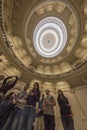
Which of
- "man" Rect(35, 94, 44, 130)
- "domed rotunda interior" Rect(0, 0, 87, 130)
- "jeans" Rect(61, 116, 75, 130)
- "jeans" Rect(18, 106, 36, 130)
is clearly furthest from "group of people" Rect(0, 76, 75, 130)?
"domed rotunda interior" Rect(0, 0, 87, 130)

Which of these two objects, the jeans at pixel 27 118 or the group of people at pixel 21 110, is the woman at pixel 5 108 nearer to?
the group of people at pixel 21 110

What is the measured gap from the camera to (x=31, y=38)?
9.31 meters

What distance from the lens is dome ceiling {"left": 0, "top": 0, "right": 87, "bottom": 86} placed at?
6.25 metres

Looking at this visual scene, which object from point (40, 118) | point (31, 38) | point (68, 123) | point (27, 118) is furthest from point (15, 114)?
point (31, 38)

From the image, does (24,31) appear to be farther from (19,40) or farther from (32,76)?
(32,76)

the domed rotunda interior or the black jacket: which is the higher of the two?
the domed rotunda interior

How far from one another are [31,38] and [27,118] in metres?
6.69

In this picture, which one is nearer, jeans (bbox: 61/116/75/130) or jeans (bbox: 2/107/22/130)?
jeans (bbox: 2/107/22/130)

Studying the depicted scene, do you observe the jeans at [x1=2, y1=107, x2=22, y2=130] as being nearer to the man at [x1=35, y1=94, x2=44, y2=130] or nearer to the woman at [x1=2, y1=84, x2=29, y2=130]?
the woman at [x1=2, y1=84, x2=29, y2=130]

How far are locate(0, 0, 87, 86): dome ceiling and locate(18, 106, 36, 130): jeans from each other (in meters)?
3.18

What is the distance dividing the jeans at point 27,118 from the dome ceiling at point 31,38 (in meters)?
3.18

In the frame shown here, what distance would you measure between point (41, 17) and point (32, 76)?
3.97 metres

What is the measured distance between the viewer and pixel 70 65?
850cm

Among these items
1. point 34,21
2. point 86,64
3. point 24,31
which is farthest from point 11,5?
point 86,64
